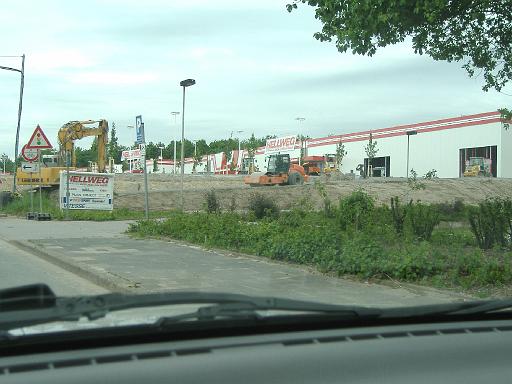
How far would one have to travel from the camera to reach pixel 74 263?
40.8 feet

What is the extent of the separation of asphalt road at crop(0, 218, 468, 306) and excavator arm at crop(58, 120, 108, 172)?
1845 centimetres

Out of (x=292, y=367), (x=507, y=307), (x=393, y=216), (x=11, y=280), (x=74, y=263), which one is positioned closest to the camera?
(x=292, y=367)

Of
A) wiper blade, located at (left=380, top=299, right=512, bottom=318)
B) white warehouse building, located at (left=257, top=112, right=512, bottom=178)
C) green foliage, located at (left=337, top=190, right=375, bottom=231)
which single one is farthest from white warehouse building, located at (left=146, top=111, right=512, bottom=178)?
wiper blade, located at (left=380, top=299, right=512, bottom=318)

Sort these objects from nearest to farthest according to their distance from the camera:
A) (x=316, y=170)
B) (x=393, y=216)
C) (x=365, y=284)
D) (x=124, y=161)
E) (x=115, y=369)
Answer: (x=115, y=369), (x=365, y=284), (x=393, y=216), (x=316, y=170), (x=124, y=161)

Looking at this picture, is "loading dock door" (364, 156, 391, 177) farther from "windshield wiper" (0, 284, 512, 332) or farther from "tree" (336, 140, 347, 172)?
"windshield wiper" (0, 284, 512, 332)

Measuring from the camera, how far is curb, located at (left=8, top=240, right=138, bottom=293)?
32.2ft

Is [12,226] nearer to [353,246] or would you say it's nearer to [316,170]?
[353,246]

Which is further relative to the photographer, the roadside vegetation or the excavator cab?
the excavator cab

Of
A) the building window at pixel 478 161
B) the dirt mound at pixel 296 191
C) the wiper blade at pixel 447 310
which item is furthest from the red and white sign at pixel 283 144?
the wiper blade at pixel 447 310

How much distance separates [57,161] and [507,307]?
39146mm

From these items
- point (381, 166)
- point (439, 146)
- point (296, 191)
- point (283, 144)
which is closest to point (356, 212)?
point (296, 191)

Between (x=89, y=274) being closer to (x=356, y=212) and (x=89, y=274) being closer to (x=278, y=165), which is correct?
(x=356, y=212)

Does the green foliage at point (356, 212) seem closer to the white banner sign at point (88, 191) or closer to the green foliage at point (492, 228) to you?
the green foliage at point (492, 228)

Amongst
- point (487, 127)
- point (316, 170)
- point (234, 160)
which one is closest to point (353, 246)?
point (316, 170)
